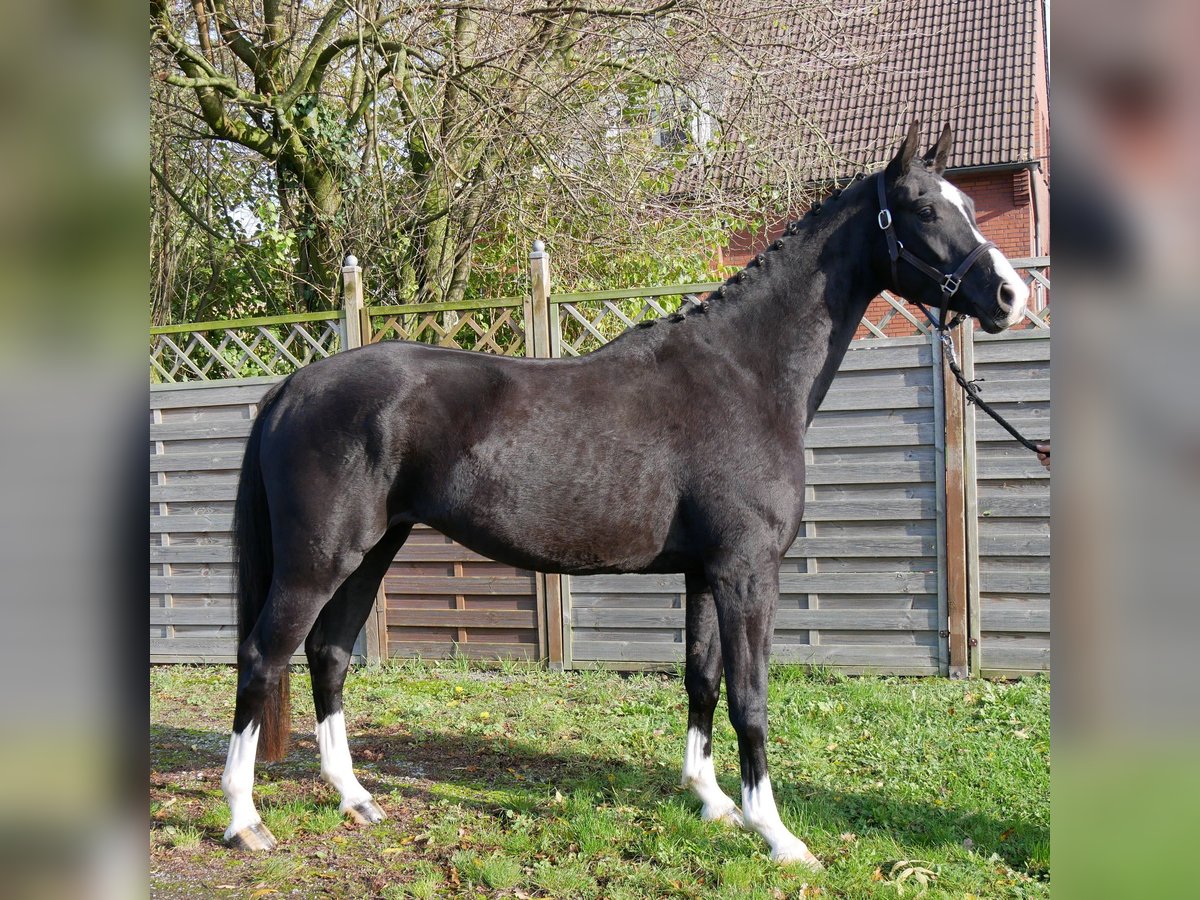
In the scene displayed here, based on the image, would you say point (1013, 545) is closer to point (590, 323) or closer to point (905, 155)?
point (590, 323)

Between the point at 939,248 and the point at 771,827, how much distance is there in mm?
2141

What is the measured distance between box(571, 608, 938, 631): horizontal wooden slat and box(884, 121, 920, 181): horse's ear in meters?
3.00

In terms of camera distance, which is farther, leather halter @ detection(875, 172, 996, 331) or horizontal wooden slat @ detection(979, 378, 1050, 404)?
horizontal wooden slat @ detection(979, 378, 1050, 404)

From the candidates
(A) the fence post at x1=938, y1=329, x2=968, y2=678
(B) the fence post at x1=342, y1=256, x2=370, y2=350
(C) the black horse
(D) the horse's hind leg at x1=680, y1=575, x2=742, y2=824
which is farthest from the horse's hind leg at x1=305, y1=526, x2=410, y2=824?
(A) the fence post at x1=938, y1=329, x2=968, y2=678

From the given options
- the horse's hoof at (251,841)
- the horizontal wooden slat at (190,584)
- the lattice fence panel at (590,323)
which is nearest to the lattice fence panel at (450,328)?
the lattice fence panel at (590,323)

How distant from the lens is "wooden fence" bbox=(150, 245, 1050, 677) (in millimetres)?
5402

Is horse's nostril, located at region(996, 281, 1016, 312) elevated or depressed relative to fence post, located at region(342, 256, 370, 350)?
depressed

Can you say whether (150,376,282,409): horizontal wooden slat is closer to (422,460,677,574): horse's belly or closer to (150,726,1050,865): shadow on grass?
(150,726,1050,865): shadow on grass

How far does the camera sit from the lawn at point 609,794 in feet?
10.4

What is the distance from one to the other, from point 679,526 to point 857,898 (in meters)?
1.36

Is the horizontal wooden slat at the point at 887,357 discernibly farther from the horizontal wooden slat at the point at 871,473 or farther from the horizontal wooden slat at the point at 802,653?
the horizontal wooden slat at the point at 802,653

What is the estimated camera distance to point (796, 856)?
10.5 ft

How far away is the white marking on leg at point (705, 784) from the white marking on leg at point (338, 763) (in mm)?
1347
